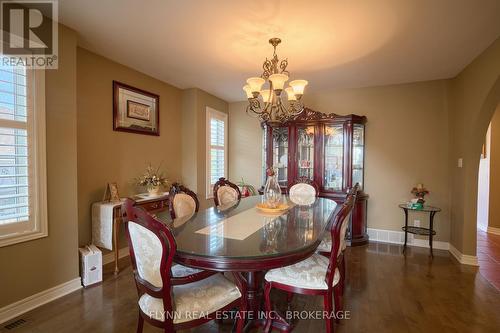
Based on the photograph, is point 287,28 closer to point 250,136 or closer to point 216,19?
point 216,19

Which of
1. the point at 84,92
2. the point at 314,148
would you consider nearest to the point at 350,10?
the point at 314,148

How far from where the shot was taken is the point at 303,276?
1.70m

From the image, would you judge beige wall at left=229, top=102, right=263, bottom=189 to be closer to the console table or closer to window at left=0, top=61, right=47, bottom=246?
the console table

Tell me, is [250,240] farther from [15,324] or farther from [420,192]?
[420,192]

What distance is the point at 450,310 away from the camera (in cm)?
216

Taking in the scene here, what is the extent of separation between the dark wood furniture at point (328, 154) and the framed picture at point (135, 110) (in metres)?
1.98

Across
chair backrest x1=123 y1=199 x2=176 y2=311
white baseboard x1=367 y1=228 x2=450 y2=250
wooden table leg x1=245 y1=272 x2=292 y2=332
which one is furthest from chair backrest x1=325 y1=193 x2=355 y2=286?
white baseboard x1=367 y1=228 x2=450 y2=250

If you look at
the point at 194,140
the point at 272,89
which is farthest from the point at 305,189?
the point at 194,140

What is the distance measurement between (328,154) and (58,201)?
11.8 ft

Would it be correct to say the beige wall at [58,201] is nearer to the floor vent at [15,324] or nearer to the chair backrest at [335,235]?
the floor vent at [15,324]

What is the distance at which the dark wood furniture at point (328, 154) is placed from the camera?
3.90 m

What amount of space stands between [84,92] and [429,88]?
185 inches

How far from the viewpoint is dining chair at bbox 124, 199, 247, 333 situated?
1.30 metres

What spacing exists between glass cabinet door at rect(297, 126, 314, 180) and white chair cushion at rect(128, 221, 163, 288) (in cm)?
327
